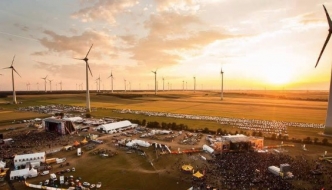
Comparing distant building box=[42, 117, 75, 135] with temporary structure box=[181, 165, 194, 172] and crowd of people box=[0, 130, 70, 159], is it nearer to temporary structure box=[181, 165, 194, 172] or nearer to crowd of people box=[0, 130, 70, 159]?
crowd of people box=[0, 130, 70, 159]

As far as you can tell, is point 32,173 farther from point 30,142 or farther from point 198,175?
point 198,175

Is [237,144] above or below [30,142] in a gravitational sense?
above

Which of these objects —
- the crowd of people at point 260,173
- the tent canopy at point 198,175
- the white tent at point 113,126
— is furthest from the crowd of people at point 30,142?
the crowd of people at point 260,173

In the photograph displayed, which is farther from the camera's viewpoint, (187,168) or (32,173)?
(187,168)

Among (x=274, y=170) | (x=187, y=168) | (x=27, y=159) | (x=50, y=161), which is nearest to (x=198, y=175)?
(x=187, y=168)

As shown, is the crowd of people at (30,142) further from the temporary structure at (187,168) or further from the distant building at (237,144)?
the distant building at (237,144)

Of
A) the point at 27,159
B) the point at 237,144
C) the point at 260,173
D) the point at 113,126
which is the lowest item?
the point at 260,173

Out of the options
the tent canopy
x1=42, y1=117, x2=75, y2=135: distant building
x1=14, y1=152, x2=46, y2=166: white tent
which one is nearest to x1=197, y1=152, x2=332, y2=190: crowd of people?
the tent canopy

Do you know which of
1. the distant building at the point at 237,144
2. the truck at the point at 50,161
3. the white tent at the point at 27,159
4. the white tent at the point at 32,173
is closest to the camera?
the white tent at the point at 32,173

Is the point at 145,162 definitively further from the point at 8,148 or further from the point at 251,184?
the point at 8,148
